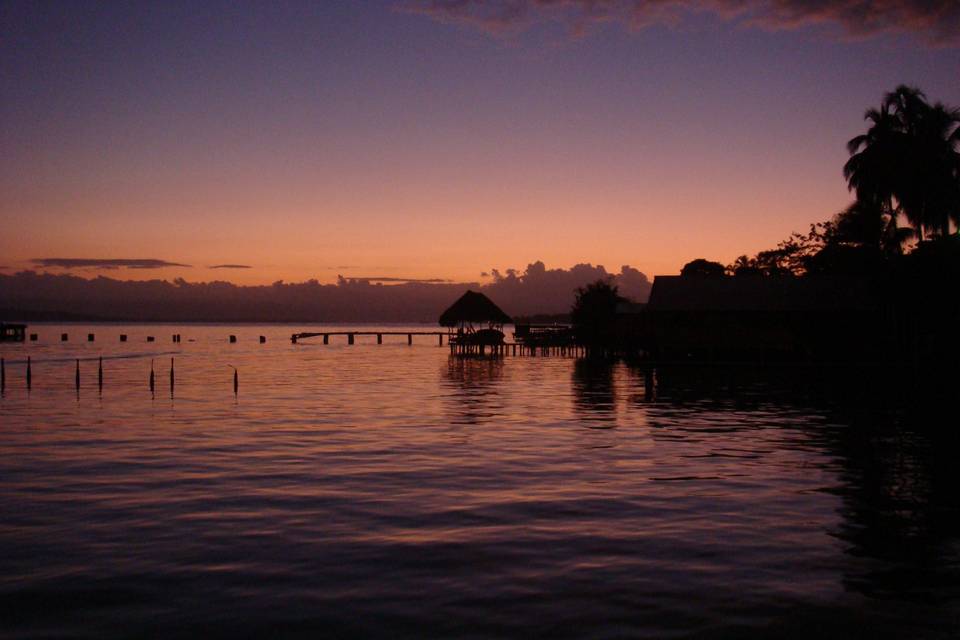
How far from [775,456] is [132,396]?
27887mm

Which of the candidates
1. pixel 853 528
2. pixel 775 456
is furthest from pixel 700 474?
pixel 853 528

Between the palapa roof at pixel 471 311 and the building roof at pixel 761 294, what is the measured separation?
23.2 meters

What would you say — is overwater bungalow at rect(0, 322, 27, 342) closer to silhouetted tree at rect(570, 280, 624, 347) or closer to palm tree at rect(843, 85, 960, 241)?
silhouetted tree at rect(570, 280, 624, 347)

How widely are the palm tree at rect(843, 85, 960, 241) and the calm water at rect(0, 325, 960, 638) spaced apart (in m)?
32.0

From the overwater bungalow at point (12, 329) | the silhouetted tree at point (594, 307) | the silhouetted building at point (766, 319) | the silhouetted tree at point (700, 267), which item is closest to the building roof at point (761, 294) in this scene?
the silhouetted building at point (766, 319)

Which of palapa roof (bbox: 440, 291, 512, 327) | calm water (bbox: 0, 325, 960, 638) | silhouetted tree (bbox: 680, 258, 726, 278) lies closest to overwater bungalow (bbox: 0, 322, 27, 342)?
palapa roof (bbox: 440, 291, 512, 327)

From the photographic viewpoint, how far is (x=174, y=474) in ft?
57.2

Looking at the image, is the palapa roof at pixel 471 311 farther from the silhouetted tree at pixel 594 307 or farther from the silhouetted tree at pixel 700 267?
the silhouetted tree at pixel 700 267

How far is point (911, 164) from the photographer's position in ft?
173

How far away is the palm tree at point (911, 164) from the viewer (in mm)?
52531

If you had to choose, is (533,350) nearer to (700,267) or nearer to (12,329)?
(700,267)

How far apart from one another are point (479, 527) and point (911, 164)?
50089 mm

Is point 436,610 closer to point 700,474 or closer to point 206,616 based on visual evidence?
point 206,616

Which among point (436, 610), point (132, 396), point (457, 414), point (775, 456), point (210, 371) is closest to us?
point (436, 610)
